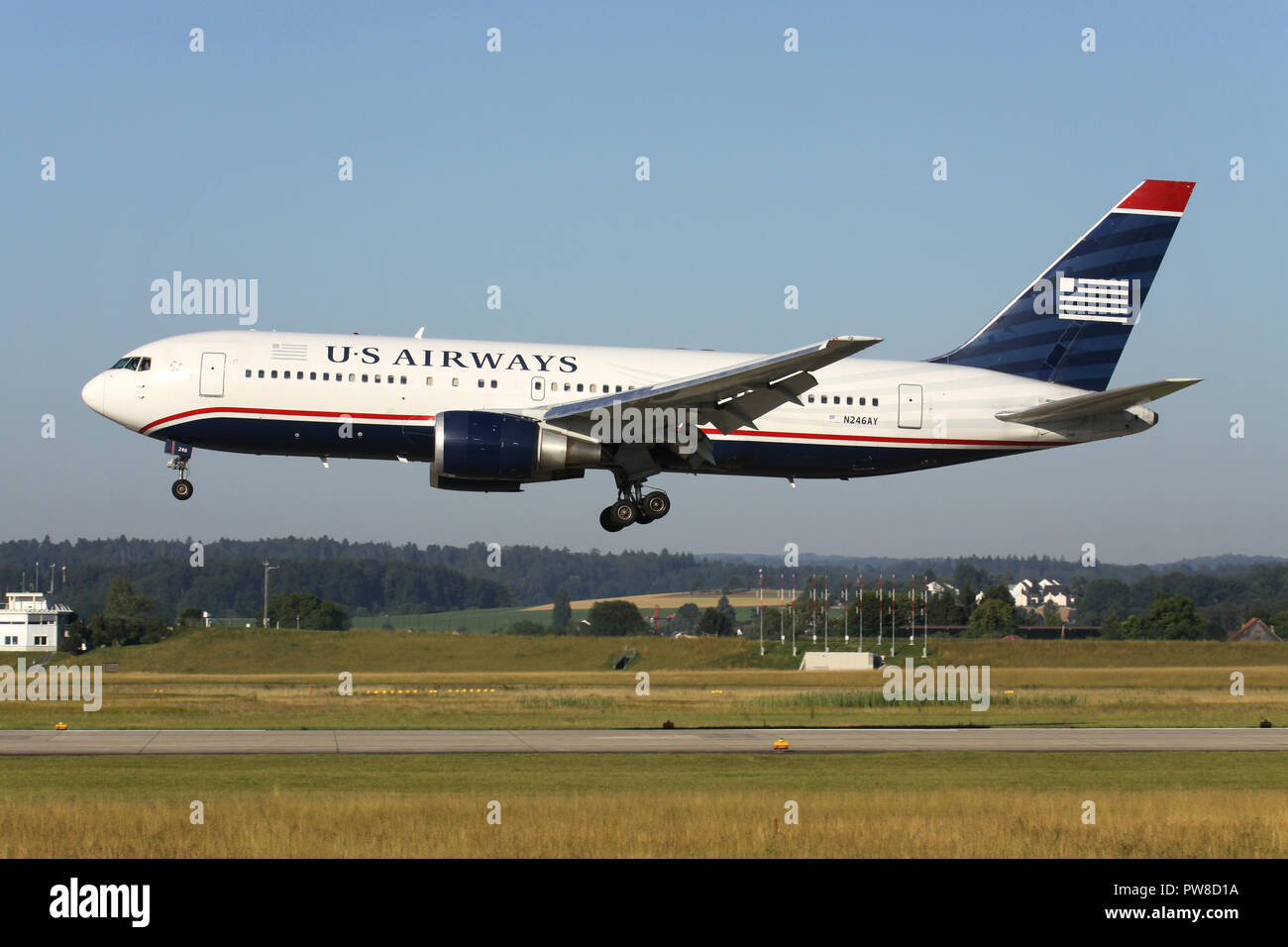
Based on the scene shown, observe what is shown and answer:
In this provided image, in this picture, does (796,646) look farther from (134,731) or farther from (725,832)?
(725,832)

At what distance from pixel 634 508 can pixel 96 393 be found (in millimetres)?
15090

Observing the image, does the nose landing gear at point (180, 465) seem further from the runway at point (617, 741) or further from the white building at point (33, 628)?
the white building at point (33, 628)

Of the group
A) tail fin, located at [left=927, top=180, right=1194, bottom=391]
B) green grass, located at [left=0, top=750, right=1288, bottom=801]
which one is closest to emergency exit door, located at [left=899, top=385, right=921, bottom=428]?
tail fin, located at [left=927, top=180, right=1194, bottom=391]

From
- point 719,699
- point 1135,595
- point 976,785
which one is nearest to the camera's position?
point 976,785

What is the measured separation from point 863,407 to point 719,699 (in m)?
14.4

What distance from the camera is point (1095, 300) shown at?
44.2 m

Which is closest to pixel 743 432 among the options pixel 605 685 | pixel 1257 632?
pixel 605 685

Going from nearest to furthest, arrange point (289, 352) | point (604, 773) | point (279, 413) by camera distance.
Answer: point (604, 773) < point (279, 413) < point (289, 352)

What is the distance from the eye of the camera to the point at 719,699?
49625mm

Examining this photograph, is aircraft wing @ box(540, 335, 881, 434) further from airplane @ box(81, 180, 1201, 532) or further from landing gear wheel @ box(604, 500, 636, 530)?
landing gear wheel @ box(604, 500, 636, 530)

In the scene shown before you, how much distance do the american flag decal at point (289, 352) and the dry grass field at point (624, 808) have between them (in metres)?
11.8

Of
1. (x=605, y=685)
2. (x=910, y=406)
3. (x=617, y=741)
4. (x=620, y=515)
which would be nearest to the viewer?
(x=617, y=741)

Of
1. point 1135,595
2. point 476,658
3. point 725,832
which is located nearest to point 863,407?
point 725,832

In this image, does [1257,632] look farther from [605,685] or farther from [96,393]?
[96,393]
